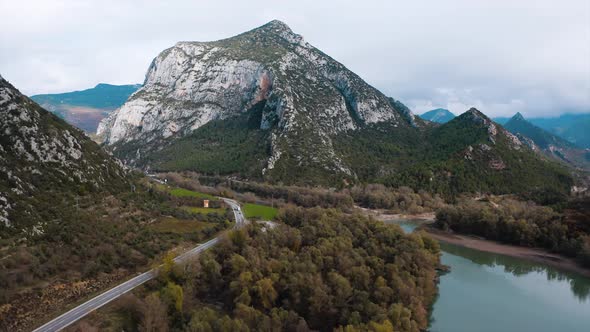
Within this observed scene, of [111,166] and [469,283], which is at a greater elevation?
[111,166]

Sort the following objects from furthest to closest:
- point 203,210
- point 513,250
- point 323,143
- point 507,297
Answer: point 323,143 → point 203,210 → point 513,250 → point 507,297

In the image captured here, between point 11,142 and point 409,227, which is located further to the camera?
point 409,227

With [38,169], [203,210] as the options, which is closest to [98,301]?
[38,169]

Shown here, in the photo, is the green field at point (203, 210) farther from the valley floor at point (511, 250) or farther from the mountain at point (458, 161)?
the mountain at point (458, 161)

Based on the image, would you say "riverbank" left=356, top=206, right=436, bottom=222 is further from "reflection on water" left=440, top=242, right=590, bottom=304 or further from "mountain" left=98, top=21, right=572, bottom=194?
"reflection on water" left=440, top=242, right=590, bottom=304

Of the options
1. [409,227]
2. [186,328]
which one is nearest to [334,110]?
[409,227]

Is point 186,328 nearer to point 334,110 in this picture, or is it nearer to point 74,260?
point 74,260

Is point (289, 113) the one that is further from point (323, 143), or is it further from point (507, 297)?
point (507, 297)
